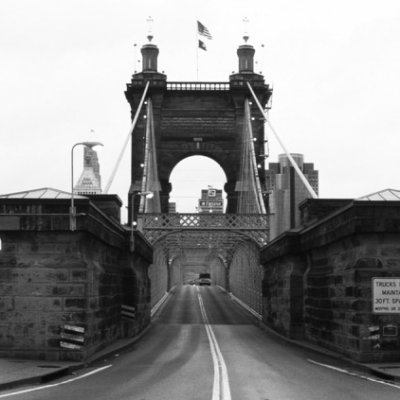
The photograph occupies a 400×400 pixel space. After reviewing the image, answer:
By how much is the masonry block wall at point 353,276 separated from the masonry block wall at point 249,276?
23595 mm

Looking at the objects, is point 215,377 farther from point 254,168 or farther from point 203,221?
point 254,168

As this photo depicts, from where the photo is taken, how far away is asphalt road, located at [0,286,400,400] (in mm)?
13648

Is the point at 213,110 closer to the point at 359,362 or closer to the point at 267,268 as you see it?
the point at 267,268

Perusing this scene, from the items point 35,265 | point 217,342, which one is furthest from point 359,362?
point 217,342

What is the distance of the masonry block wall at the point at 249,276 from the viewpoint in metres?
51.3

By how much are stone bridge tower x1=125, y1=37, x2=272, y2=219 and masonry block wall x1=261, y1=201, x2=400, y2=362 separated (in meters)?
54.2

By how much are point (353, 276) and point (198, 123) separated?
62.8 meters

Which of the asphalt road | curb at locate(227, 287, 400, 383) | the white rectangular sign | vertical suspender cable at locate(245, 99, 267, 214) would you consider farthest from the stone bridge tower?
the white rectangular sign

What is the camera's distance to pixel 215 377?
16.6m

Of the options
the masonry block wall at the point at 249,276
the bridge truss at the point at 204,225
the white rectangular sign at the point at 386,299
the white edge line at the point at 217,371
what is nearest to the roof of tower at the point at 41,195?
the white edge line at the point at 217,371

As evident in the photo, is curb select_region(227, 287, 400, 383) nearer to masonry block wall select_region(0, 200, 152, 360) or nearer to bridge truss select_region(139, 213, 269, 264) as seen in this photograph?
masonry block wall select_region(0, 200, 152, 360)

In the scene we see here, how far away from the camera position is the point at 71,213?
20.1m

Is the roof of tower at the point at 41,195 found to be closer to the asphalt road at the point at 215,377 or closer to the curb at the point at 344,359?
the asphalt road at the point at 215,377

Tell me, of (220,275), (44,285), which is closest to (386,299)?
(44,285)
